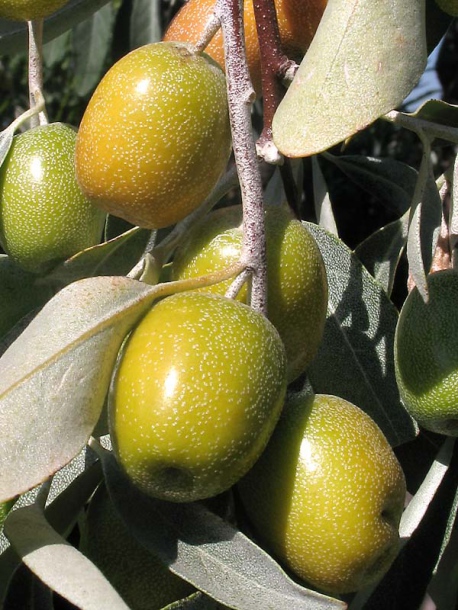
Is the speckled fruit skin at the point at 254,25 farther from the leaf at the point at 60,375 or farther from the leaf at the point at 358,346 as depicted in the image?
the leaf at the point at 60,375

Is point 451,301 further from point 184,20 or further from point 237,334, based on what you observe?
point 184,20

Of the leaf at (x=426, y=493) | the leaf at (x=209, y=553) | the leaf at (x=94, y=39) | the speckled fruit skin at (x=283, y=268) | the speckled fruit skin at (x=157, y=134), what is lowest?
the leaf at (x=426, y=493)

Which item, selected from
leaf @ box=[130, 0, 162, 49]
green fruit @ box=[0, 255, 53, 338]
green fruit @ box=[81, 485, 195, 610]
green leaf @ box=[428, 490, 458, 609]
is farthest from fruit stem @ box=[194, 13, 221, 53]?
leaf @ box=[130, 0, 162, 49]

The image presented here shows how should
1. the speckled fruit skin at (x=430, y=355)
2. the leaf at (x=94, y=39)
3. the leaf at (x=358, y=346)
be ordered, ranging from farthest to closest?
1. the leaf at (x=94, y=39)
2. the leaf at (x=358, y=346)
3. the speckled fruit skin at (x=430, y=355)

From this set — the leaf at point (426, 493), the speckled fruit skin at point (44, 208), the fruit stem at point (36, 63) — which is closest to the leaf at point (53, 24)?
the fruit stem at point (36, 63)

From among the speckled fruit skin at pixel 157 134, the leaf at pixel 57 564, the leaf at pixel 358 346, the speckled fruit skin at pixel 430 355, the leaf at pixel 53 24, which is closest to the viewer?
the leaf at pixel 57 564

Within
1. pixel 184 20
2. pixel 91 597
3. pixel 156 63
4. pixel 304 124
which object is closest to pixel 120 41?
pixel 184 20

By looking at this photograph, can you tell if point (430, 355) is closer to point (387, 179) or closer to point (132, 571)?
point (132, 571)

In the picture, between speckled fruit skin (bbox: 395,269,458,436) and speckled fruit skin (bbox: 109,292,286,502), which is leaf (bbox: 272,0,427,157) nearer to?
speckled fruit skin (bbox: 109,292,286,502)

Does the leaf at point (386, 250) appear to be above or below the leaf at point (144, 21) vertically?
below
